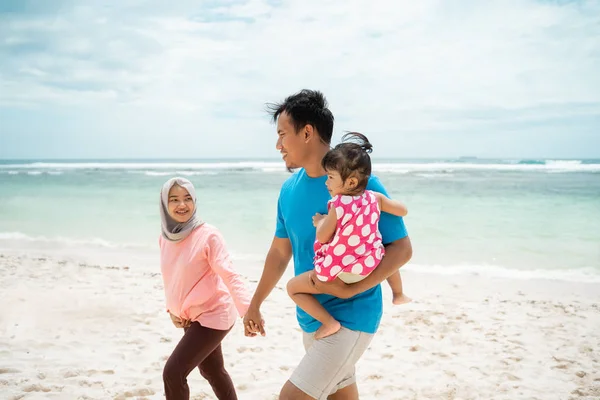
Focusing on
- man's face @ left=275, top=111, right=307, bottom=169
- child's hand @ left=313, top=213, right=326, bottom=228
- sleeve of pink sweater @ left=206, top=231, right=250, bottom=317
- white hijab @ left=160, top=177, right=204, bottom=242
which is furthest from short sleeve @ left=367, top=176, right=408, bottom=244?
white hijab @ left=160, top=177, right=204, bottom=242

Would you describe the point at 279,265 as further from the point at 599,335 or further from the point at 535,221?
the point at 535,221

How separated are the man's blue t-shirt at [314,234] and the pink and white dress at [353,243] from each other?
0.15 meters

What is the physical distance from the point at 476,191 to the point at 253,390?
848 inches

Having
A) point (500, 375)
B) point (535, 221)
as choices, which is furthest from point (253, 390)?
point (535, 221)

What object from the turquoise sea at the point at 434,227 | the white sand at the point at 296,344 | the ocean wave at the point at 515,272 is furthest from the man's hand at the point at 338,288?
the turquoise sea at the point at 434,227

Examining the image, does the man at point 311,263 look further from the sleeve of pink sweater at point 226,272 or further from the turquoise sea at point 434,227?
the turquoise sea at point 434,227

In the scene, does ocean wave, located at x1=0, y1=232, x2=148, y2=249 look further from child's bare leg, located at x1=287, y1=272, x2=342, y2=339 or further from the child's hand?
the child's hand

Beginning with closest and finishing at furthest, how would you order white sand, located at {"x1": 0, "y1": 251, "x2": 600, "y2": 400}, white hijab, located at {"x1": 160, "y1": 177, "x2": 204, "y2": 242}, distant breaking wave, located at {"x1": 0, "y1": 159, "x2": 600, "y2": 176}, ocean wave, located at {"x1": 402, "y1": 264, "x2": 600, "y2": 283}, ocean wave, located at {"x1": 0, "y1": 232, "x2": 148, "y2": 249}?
white hijab, located at {"x1": 160, "y1": 177, "x2": 204, "y2": 242} → white sand, located at {"x1": 0, "y1": 251, "x2": 600, "y2": 400} → ocean wave, located at {"x1": 402, "y1": 264, "x2": 600, "y2": 283} → ocean wave, located at {"x1": 0, "y1": 232, "x2": 148, "y2": 249} → distant breaking wave, located at {"x1": 0, "y1": 159, "x2": 600, "y2": 176}

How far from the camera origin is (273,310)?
6508mm

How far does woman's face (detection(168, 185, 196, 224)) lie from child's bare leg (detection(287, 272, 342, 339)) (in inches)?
45.5

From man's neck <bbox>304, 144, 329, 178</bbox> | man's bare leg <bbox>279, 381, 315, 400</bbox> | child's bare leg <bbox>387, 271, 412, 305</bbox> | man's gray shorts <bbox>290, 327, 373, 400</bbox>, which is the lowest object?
man's bare leg <bbox>279, 381, 315, 400</bbox>

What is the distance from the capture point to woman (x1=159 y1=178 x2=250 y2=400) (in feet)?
9.14

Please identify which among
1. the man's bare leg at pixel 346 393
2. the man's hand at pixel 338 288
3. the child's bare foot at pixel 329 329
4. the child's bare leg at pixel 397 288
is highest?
the man's hand at pixel 338 288

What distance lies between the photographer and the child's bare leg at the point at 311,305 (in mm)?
2150
